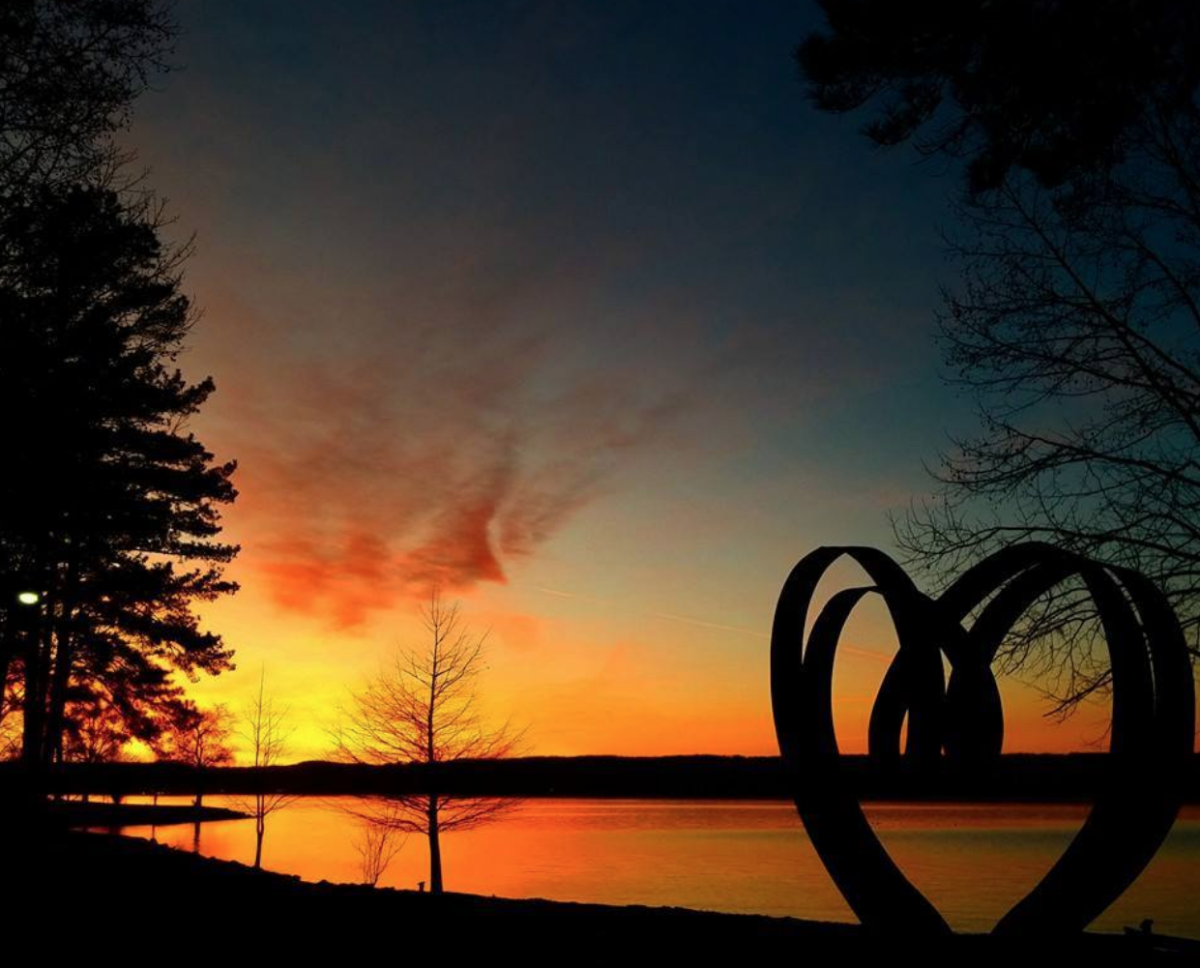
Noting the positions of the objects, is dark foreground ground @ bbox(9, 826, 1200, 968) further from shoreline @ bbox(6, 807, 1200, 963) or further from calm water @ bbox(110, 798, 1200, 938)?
calm water @ bbox(110, 798, 1200, 938)

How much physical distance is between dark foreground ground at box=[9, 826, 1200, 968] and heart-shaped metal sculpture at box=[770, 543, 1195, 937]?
449 millimetres

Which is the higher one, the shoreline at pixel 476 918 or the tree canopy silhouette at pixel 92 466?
the tree canopy silhouette at pixel 92 466

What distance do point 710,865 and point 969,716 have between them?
54.9 metres

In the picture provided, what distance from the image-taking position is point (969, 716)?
343 inches

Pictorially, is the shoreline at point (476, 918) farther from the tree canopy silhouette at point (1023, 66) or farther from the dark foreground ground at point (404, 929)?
the tree canopy silhouette at point (1023, 66)

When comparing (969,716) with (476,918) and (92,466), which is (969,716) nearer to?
(476,918)

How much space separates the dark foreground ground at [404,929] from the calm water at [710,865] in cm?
3173

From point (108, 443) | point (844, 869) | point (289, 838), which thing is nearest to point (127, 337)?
point (108, 443)

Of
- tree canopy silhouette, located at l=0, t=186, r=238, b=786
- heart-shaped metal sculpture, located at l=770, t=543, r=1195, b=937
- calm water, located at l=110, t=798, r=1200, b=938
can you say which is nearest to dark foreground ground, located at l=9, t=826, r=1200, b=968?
heart-shaped metal sculpture, located at l=770, t=543, r=1195, b=937

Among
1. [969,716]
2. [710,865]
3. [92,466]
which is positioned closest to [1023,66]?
[969,716]

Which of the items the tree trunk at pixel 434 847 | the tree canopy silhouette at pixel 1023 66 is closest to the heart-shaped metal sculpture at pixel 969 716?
the tree canopy silhouette at pixel 1023 66

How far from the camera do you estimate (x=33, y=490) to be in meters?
16.7

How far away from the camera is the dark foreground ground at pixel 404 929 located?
7430 millimetres

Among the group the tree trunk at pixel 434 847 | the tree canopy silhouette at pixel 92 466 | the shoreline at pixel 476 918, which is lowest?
the tree trunk at pixel 434 847
